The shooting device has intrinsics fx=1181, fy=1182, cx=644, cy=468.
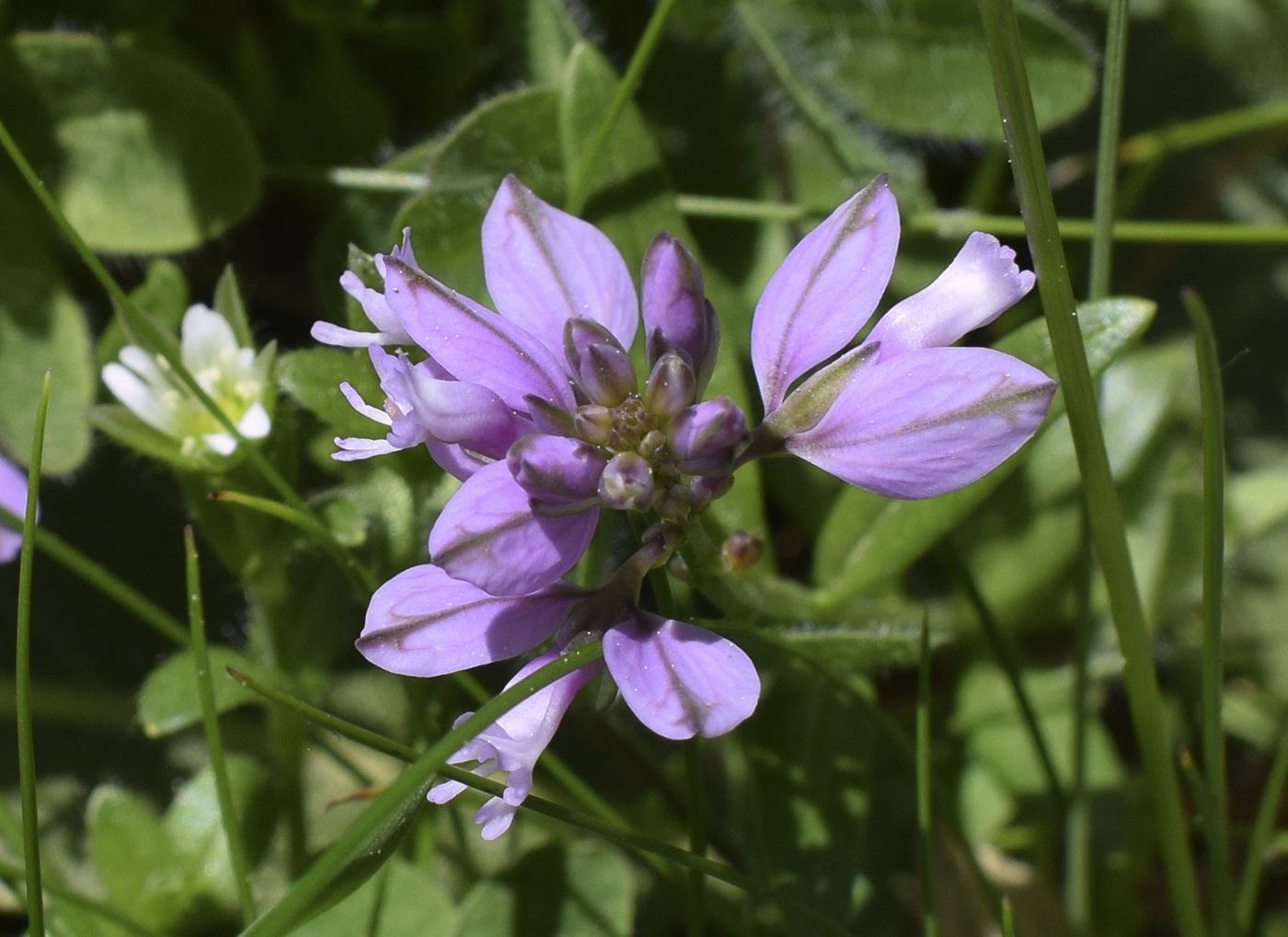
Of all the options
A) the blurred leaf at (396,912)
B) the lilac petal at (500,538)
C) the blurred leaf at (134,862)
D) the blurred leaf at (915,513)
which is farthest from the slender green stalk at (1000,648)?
the blurred leaf at (134,862)

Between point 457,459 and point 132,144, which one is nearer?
point 457,459

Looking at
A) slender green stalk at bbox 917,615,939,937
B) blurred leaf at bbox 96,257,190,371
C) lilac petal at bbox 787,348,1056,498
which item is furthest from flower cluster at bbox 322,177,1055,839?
blurred leaf at bbox 96,257,190,371

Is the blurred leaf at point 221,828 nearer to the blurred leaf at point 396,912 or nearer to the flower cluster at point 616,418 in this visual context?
the blurred leaf at point 396,912

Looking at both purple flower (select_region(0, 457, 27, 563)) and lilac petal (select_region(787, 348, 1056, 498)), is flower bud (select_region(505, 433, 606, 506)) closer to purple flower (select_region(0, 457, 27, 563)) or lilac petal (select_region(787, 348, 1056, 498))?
lilac petal (select_region(787, 348, 1056, 498))

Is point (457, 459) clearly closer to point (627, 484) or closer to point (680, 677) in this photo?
point (627, 484)

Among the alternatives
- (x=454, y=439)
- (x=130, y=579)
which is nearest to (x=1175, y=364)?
(x=454, y=439)

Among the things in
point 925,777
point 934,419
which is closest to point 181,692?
point 925,777

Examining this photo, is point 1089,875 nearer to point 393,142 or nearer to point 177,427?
point 177,427

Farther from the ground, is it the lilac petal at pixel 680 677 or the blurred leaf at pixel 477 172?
the blurred leaf at pixel 477 172

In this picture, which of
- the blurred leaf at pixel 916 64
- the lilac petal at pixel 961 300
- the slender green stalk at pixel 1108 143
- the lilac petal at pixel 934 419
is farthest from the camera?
the blurred leaf at pixel 916 64
